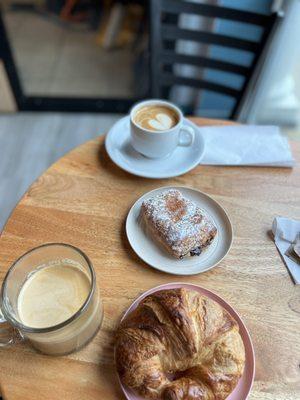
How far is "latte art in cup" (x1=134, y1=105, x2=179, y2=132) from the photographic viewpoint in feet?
3.09

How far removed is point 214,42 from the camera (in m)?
1.33

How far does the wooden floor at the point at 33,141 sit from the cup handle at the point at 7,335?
124 centimetres

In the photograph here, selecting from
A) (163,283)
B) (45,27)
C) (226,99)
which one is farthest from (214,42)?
(45,27)

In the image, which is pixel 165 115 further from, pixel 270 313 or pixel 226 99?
pixel 226 99

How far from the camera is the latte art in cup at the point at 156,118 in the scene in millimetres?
942

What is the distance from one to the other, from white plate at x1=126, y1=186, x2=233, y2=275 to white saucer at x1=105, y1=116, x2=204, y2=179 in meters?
0.07

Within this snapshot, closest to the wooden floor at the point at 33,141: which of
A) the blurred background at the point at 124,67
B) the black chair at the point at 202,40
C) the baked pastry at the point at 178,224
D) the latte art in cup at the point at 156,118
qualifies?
the blurred background at the point at 124,67

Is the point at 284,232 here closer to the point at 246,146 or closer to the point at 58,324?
the point at 246,146

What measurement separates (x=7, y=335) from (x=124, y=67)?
221cm

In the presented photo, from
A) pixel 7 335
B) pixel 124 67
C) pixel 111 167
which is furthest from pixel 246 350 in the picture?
pixel 124 67

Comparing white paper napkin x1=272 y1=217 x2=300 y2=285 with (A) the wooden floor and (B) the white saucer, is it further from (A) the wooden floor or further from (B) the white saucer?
(A) the wooden floor

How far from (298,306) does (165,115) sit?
552mm

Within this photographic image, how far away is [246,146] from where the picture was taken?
1006mm

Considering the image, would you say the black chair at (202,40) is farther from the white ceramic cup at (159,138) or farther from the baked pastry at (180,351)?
the baked pastry at (180,351)
